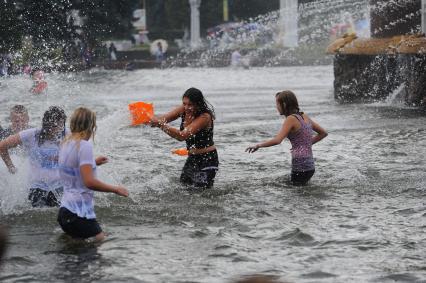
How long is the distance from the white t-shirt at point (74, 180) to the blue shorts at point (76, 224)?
0.03 m

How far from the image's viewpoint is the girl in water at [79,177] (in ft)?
21.2

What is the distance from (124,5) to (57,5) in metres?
7.89

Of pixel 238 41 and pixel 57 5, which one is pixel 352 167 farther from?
pixel 238 41

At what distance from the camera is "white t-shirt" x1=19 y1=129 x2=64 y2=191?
7.94m

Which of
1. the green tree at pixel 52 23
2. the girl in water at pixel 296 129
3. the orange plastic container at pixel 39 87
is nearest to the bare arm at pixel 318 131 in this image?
the girl in water at pixel 296 129

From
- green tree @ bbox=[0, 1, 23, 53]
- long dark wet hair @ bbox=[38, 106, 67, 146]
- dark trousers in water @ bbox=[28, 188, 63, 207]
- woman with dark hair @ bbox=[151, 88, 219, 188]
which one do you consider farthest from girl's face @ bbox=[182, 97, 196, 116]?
green tree @ bbox=[0, 1, 23, 53]

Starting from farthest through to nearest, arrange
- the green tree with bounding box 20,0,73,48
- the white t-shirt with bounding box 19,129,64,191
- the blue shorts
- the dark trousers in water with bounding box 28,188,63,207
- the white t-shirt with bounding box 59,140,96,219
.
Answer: the green tree with bounding box 20,0,73,48 → the dark trousers in water with bounding box 28,188,63,207 → the white t-shirt with bounding box 19,129,64,191 → the blue shorts → the white t-shirt with bounding box 59,140,96,219

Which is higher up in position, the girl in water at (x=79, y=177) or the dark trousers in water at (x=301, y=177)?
the girl in water at (x=79, y=177)

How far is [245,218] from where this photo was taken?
26.8ft

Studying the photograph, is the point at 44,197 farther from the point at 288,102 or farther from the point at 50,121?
the point at 288,102

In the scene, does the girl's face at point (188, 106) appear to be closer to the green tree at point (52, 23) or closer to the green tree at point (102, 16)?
the green tree at point (52, 23)

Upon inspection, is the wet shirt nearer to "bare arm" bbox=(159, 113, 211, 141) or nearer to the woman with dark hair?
the woman with dark hair

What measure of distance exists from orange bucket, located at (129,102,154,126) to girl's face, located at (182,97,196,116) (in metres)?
0.52

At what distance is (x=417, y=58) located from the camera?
16.9 metres
